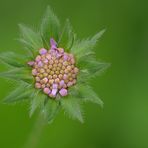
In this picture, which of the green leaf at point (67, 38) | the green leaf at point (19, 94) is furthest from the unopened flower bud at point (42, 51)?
the green leaf at point (19, 94)

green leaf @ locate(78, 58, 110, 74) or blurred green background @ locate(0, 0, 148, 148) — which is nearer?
green leaf @ locate(78, 58, 110, 74)

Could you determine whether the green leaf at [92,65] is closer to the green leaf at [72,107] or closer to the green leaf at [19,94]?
the green leaf at [72,107]

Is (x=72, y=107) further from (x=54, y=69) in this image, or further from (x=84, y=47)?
(x=84, y=47)

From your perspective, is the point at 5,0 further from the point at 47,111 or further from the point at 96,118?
the point at 47,111

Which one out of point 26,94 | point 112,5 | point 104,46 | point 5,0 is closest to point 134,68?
point 104,46

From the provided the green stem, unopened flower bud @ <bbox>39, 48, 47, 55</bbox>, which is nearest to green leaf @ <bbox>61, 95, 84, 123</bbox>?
unopened flower bud @ <bbox>39, 48, 47, 55</bbox>

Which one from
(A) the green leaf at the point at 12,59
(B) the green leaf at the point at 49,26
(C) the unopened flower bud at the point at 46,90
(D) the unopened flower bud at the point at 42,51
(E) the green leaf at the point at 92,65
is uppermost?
(B) the green leaf at the point at 49,26

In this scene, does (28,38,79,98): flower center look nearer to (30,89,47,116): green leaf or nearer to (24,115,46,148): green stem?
(30,89,47,116): green leaf
